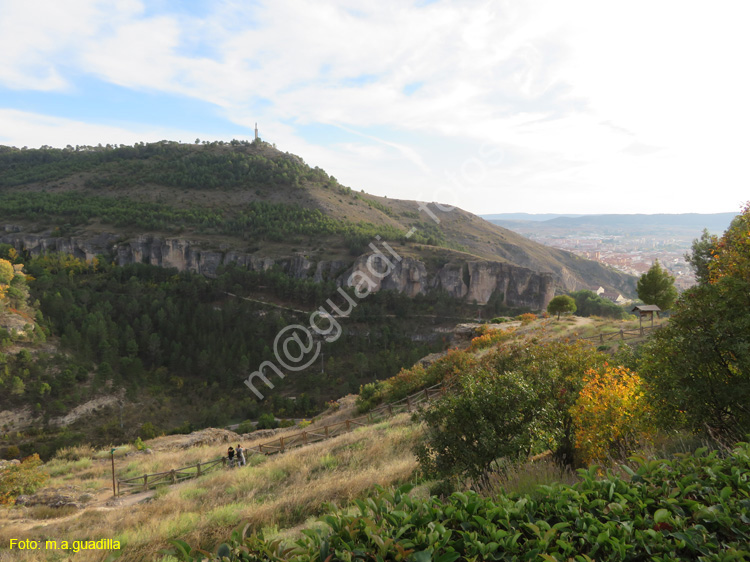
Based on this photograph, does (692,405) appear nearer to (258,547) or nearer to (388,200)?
(258,547)

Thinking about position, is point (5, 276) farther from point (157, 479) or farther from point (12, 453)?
point (157, 479)

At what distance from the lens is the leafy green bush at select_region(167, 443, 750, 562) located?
238 cm

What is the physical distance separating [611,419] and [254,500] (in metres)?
7.40

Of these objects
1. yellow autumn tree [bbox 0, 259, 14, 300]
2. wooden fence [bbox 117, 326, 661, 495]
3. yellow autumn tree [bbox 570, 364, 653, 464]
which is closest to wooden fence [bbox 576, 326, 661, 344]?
wooden fence [bbox 117, 326, 661, 495]

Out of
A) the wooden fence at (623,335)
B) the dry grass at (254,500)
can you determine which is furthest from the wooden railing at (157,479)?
the wooden fence at (623,335)

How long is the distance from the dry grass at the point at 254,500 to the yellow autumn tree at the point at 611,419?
3.64 meters

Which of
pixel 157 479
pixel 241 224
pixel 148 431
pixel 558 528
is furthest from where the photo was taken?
pixel 241 224

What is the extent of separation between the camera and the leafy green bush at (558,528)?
2.38 m

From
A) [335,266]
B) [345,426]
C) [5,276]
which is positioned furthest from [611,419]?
[335,266]

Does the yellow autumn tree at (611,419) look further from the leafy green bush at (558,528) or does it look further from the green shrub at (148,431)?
the green shrub at (148,431)

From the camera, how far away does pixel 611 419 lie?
6.75 meters

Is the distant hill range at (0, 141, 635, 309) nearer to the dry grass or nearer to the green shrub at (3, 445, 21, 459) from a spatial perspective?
the green shrub at (3, 445, 21, 459)

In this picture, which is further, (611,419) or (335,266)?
(335,266)

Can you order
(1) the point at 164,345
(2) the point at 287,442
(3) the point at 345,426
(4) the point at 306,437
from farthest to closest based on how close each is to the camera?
(1) the point at 164,345 → (3) the point at 345,426 → (2) the point at 287,442 → (4) the point at 306,437
